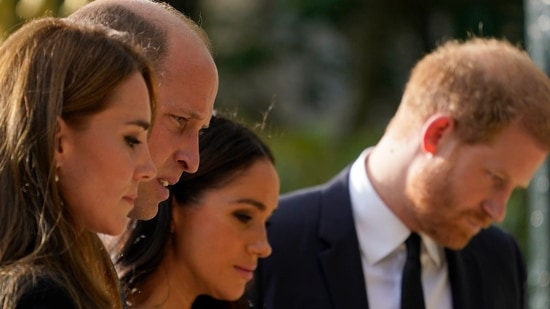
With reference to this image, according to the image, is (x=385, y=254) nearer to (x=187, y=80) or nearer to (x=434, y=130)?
(x=434, y=130)

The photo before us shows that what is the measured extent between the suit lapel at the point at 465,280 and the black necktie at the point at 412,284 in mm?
→ 146

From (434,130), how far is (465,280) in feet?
1.55

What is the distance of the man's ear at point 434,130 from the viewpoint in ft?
13.1

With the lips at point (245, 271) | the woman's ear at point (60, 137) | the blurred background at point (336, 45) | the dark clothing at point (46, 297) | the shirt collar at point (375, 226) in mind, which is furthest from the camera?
the blurred background at point (336, 45)

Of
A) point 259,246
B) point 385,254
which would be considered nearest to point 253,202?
point 259,246

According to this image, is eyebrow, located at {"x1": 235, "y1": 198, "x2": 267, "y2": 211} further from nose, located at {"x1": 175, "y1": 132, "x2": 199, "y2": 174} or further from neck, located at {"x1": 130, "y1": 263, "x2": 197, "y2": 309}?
nose, located at {"x1": 175, "y1": 132, "x2": 199, "y2": 174}

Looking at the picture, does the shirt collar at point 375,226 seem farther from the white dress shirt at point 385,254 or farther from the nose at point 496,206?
the nose at point 496,206

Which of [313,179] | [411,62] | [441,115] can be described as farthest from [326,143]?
[441,115]

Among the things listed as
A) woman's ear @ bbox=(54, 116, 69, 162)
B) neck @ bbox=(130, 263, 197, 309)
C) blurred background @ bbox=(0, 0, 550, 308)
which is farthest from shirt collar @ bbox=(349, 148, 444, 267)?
blurred background @ bbox=(0, 0, 550, 308)

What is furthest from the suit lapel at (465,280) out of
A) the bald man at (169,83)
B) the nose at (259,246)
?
the bald man at (169,83)

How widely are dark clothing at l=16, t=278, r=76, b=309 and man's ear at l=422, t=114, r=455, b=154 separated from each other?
2252 millimetres

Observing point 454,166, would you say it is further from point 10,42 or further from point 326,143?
point 326,143

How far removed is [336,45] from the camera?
400 inches

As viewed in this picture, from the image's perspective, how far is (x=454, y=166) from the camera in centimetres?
401
